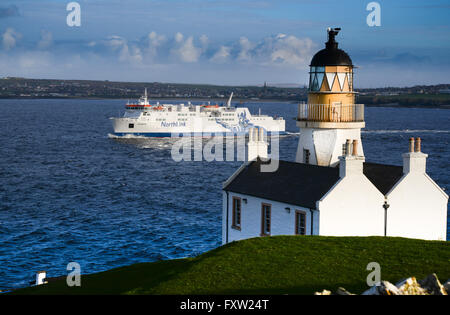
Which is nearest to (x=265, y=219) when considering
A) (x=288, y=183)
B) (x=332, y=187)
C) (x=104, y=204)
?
(x=288, y=183)

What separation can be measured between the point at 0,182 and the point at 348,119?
3129cm

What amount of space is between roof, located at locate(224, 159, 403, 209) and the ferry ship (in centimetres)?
6887

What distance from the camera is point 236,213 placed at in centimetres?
1903

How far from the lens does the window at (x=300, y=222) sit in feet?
54.6

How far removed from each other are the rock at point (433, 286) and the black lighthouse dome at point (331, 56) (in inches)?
482

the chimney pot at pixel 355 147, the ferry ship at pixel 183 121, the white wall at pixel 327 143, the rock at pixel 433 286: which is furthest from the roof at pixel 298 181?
the ferry ship at pixel 183 121

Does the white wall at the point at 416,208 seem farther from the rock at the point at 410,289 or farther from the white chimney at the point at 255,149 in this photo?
the rock at the point at 410,289

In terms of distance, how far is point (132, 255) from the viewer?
2408cm

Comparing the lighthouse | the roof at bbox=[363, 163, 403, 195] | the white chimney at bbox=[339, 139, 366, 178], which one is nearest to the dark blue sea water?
the lighthouse

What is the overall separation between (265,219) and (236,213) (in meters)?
1.41

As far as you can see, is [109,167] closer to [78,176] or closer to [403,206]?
[78,176]

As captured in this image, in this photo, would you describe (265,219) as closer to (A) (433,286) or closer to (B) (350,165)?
(B) (350,165)

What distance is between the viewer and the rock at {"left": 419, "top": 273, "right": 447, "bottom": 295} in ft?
27.0
